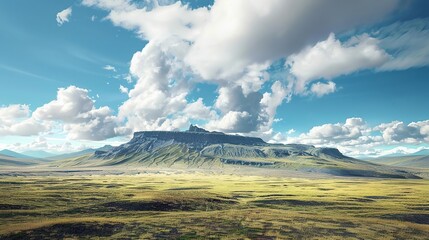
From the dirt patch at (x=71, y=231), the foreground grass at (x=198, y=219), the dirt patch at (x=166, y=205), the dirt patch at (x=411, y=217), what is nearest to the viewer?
the dirt patch at (x=71, y=231)

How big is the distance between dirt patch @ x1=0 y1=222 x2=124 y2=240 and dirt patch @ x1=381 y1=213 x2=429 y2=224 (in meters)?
87.4

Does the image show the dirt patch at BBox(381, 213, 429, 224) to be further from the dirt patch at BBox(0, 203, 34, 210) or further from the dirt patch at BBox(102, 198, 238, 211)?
the dirt patch at BBox(0, 203, 34, 210)

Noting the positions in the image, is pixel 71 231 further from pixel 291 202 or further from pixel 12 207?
pixel 291 202

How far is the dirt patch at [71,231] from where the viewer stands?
74750mm

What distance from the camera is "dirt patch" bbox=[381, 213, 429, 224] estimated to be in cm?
10219

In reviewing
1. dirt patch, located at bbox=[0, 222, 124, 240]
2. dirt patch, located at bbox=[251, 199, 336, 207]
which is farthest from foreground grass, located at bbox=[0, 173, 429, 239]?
dirt patch, located at bbox=[251, 199, 336, 207]

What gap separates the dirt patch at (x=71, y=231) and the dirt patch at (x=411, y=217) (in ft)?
287

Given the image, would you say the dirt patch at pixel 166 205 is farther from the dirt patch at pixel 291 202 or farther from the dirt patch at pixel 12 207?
the dirt patch at pixel 12 207

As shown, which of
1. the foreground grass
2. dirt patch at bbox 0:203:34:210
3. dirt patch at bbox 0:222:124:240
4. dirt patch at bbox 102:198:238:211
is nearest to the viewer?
dirt patch at bbox 0:222:124:240

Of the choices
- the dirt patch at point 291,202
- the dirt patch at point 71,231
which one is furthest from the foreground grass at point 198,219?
the dirt patch at point 291,202

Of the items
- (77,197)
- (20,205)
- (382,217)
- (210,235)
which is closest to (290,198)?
(382,217)

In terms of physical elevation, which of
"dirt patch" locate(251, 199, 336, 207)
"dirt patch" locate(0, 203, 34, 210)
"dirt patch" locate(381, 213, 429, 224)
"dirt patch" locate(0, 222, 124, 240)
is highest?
"dirt patch" locate(0, 203, 34, 210)

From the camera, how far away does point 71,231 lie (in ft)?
263

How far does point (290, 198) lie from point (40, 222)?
4308 inches
